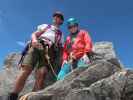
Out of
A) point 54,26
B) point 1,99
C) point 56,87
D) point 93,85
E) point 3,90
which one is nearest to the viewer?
point 93,85

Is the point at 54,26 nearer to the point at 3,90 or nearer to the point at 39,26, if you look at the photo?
the point at 39,26

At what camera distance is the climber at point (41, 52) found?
16734mm

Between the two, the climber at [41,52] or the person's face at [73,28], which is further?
the person's face at [73,28]

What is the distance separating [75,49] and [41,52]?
163 centimetres

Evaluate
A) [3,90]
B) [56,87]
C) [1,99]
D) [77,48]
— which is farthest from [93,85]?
[3,90]

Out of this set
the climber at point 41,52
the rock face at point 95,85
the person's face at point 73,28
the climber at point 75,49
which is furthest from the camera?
the person's face at point 73,28

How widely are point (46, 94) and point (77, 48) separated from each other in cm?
452

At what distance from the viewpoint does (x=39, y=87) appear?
16.5 metres

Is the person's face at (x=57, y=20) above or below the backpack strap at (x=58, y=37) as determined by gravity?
above

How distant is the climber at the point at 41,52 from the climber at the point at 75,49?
25.5 inches

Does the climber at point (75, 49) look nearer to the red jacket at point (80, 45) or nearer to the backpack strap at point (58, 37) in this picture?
the red jacket at point (80, 45)

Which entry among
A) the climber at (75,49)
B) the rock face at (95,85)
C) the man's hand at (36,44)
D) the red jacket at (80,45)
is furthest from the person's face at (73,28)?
the rock face at (95,85)

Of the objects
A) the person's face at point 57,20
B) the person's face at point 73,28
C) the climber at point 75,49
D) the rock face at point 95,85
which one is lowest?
the rock face at point 95,85

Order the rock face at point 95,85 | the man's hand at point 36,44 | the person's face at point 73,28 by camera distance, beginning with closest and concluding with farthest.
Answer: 1. the rock face at point 95,85
2. the man's hand at point 36,44
3. the person's face at point 73,28
